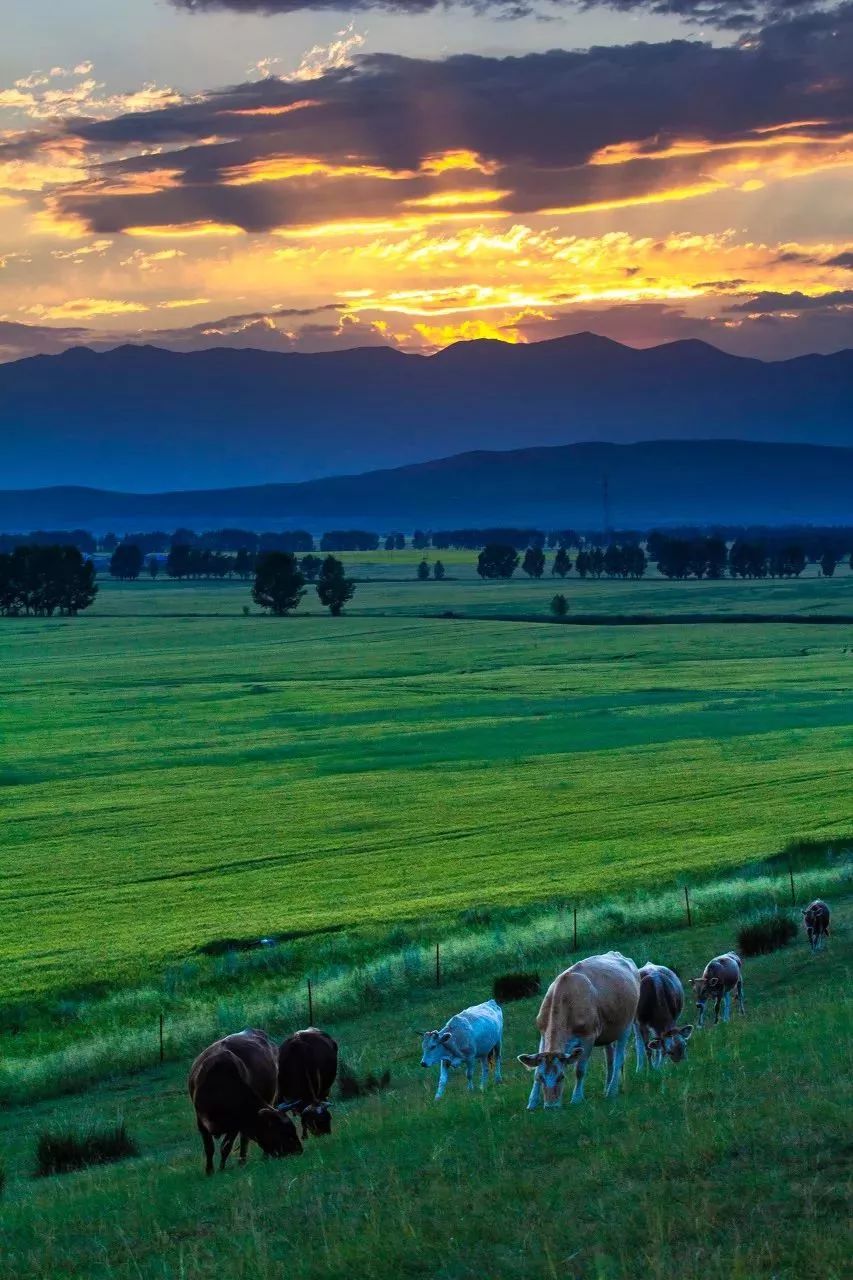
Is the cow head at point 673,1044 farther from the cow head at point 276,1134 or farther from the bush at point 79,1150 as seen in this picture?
the bush at point 79,1150

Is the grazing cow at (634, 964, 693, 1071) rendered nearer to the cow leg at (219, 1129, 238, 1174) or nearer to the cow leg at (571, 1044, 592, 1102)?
the cow leg at (571, 1044, 592, 1102)

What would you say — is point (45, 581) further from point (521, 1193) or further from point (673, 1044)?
point (521, 1193)

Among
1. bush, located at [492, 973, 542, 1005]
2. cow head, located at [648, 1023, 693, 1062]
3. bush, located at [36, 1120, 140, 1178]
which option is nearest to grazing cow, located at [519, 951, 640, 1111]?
cow head, located at [648, 1023, 693, 1062]

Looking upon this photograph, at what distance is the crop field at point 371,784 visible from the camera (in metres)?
42.5

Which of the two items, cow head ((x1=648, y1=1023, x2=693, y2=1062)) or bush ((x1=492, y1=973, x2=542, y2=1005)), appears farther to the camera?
bush ((x1=492, y1=973, x2=542, y2=1005))

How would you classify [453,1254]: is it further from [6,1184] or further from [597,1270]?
[6,1184]

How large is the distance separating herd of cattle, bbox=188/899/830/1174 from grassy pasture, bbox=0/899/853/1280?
17.4 inches

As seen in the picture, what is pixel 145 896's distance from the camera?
Result: 4409cm

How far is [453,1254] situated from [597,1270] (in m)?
1.51

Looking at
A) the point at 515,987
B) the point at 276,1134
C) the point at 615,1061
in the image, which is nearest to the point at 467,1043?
the point at 615,1061

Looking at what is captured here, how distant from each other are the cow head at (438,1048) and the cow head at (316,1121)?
2866 mm

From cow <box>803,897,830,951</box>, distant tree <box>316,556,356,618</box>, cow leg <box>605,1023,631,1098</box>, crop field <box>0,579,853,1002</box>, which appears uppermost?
distant tree <box>316,556,356,618</box>

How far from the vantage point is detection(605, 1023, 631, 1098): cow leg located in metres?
17.9

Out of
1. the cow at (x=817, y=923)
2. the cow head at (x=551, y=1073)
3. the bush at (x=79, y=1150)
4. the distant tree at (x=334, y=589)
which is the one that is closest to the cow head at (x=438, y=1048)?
the bush at (x=79, y=1150)
